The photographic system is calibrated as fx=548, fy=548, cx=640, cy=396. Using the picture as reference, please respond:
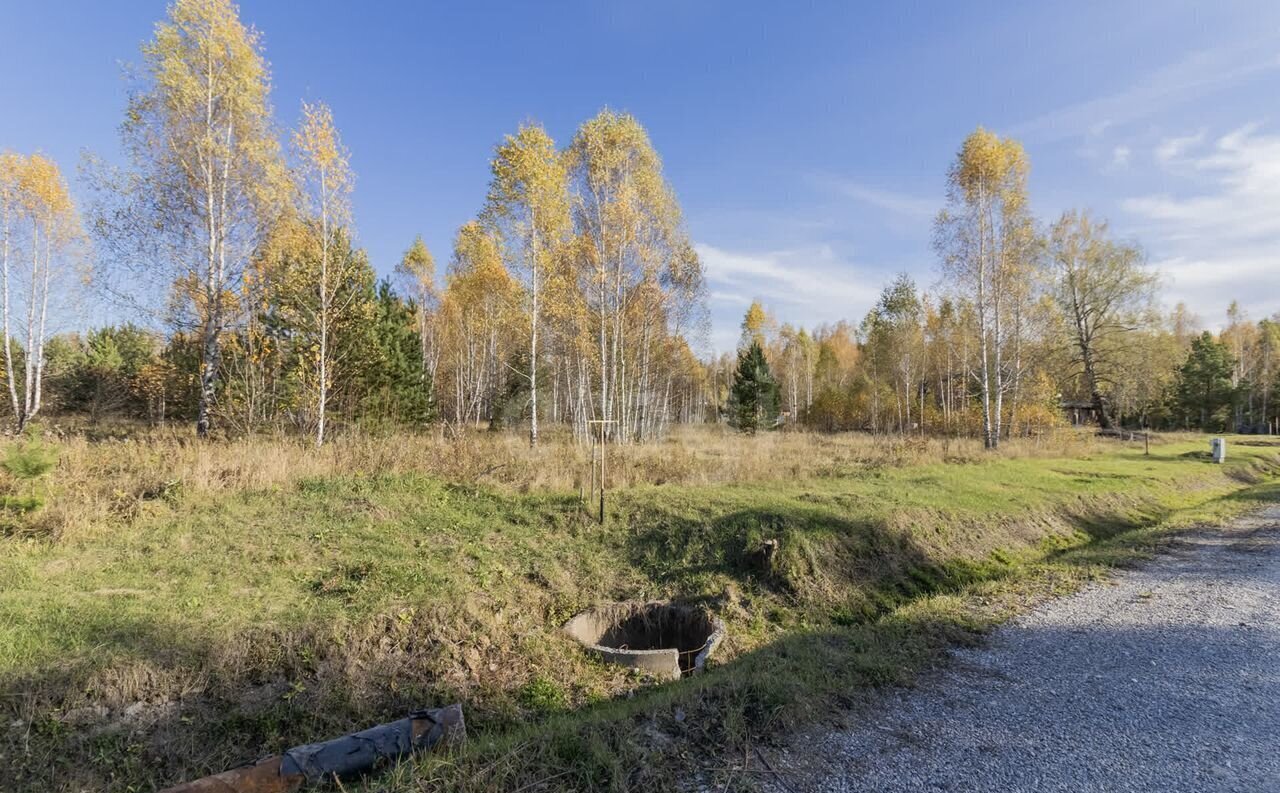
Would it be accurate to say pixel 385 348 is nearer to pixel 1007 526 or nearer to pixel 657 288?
pixel 657 288

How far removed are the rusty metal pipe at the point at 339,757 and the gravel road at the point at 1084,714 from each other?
257cm

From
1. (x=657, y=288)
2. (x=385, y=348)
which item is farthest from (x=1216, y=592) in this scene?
(x=385, y=348)

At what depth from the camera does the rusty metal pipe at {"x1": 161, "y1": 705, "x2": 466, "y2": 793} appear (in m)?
3.45

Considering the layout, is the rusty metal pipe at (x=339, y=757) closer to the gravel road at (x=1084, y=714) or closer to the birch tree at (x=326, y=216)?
the gravel road at (x=1084, y=714)

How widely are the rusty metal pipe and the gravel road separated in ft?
8.42

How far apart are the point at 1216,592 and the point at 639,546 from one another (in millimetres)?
8171

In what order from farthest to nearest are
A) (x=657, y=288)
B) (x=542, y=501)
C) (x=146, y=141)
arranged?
(x=657, y=288) < (x=146, y=141) < (x=542, y=501)

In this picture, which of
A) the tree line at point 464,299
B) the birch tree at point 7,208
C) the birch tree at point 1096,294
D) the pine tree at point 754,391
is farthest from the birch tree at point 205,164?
the birch tree at point 1096,294

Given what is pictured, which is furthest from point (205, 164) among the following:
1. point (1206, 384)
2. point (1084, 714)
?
point (1206, 384)

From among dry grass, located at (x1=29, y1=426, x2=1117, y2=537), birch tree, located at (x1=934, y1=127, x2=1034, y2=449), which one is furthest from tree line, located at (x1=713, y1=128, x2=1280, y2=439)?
dry grass, located at (x1=29, y1=426, x2=1117, y2=537)

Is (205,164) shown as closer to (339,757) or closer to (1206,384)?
(339,757)

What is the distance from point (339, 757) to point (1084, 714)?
567 cm

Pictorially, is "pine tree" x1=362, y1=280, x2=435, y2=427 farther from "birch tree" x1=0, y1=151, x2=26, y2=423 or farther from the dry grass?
"birch tree" x1=0, y1=151, x2=26, y2=423

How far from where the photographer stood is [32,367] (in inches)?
744
